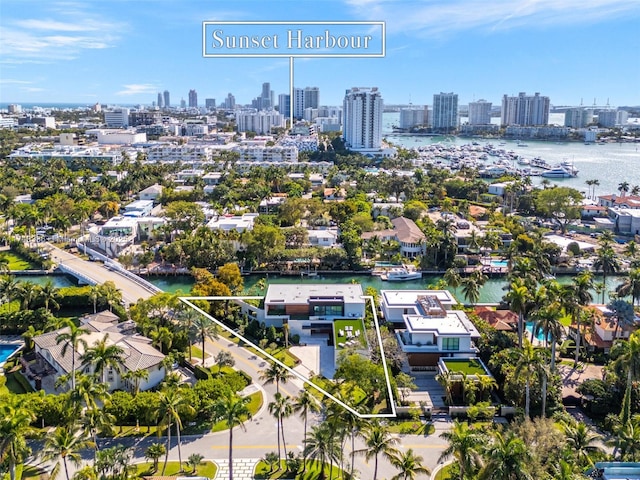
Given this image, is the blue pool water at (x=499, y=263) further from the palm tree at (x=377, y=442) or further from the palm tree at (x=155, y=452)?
the palm tree at (x=155, y=452)

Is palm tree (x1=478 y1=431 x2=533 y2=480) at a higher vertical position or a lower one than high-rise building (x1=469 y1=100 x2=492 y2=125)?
lower

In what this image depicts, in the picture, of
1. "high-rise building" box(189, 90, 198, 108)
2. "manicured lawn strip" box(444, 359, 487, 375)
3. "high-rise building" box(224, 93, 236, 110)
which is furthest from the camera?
"high-rise building" box(189, 90, 198, 108)

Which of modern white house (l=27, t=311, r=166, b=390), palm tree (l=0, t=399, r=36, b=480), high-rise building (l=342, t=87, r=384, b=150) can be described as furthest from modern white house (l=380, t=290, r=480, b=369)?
high-rise building (l=342, t=87, r=384, b=150)

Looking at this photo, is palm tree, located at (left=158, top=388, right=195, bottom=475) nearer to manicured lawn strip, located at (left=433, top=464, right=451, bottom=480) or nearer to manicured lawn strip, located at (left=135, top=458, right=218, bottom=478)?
manicured lawn strip, located at (left=135, top=458, right=218, bottom=478)

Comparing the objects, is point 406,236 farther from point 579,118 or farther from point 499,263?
point 579,118

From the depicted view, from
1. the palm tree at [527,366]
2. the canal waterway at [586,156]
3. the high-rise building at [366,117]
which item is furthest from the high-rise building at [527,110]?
the palm tree at [527,366]
